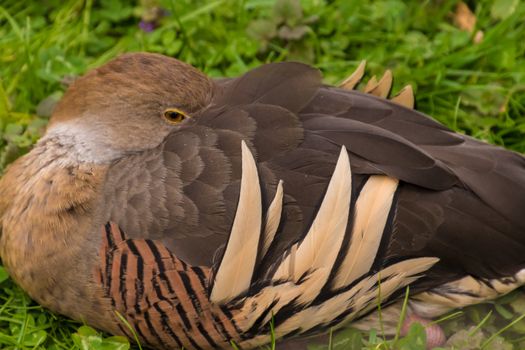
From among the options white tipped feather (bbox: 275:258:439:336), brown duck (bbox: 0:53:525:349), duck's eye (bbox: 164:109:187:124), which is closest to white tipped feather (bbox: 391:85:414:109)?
brown duck (bbox: 0:53:525:349)

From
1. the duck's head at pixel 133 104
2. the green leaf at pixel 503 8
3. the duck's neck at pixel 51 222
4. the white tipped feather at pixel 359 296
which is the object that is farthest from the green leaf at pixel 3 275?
the green leaf at pixel 503 8

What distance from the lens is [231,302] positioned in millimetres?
2959

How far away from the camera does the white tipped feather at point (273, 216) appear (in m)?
2.89

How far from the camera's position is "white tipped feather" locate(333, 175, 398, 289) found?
9.62ft

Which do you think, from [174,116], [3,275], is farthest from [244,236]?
[3,275]

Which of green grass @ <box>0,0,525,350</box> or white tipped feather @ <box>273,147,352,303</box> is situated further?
green grass @ <box>0,0,525,350</box>

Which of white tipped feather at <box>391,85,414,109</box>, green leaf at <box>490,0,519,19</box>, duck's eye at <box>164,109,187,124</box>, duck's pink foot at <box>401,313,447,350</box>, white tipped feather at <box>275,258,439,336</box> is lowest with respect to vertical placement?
duck's pink foot at <box>401,313,447,350</box>

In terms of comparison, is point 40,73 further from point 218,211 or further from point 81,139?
point 218,211

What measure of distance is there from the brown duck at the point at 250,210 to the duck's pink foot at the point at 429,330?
46 mm

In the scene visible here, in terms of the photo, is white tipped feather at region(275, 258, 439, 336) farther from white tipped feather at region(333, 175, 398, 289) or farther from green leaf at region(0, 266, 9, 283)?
green leaf at region(0, 266, 9, 283)

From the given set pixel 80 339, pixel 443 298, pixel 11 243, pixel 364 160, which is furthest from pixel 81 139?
pixel 443 298

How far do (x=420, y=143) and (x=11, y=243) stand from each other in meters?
1.52

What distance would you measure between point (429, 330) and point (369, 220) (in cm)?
57

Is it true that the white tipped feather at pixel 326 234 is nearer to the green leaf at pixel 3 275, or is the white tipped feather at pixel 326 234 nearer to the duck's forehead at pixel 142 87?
the duck's forehead at pixel 142 87
